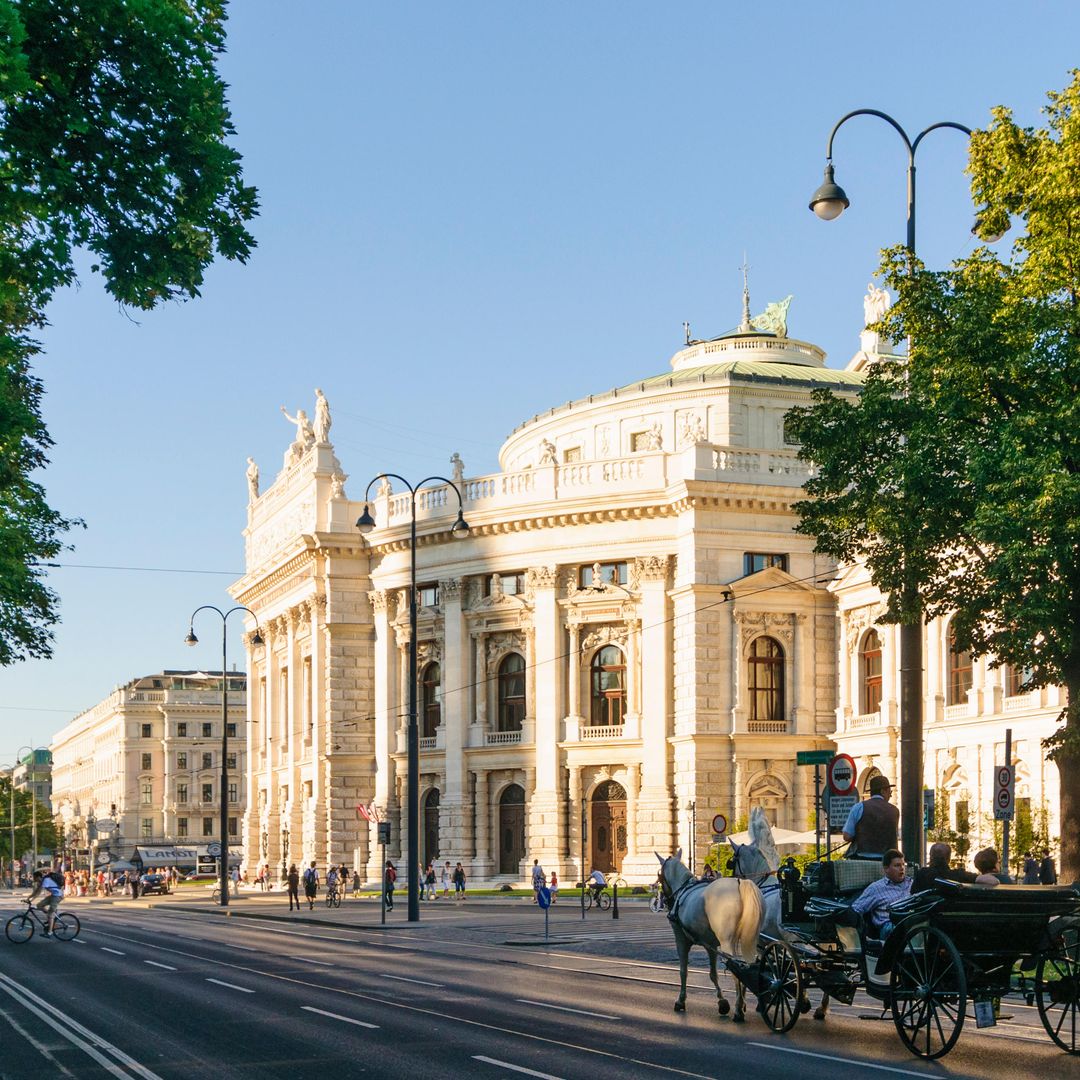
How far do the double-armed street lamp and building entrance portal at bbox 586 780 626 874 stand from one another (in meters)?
40.9

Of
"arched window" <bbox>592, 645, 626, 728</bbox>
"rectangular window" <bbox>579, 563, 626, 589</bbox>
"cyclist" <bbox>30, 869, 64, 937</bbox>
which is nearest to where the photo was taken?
"cyclist" <bbox>30, 869, 64, 937</bbox>

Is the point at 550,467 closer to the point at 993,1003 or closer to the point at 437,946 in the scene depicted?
the point at 437,946

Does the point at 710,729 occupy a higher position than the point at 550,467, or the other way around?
the point at 550,467

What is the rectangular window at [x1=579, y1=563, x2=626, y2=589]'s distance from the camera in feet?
216

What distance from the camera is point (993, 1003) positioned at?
51.7 ft

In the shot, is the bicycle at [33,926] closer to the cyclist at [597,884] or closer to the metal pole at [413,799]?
A: the metal pole at [413,799]

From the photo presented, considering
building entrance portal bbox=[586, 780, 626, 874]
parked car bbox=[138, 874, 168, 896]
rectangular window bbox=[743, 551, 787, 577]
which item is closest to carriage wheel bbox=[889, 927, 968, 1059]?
rectangular window bbox=[743, 551, 787, 577]

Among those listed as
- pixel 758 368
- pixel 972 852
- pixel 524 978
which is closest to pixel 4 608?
pixel 524 978

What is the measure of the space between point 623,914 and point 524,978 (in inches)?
935

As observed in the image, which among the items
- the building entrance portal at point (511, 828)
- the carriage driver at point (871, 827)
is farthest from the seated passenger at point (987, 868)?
the building entrance portal at point (511, 828)

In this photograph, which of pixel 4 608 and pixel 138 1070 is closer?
pixel 138 1070

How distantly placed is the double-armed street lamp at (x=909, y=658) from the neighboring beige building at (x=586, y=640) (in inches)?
1478

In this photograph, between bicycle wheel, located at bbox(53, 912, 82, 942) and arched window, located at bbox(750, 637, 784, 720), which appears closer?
bicycle wheel, located at bbox(53, 912, 82, 942)

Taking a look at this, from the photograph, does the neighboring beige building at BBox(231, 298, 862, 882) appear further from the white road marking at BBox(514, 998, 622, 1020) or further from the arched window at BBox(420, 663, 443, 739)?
the white road marking at BBox(514, 998, 622, 1020)
